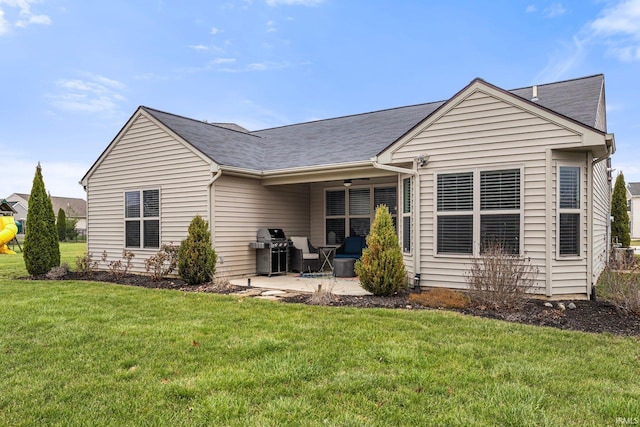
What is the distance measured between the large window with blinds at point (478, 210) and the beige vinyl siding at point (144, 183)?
5067 millimetres

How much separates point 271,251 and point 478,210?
4.95m

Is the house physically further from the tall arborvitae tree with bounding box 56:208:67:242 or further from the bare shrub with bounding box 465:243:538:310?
the tall arborvitae tree with bounding box 56:208:67:242

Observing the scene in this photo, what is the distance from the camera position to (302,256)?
10141 millimetres

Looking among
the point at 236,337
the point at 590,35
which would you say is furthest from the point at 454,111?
the point at 590,35

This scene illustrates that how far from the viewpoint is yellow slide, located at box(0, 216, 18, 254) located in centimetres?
1913

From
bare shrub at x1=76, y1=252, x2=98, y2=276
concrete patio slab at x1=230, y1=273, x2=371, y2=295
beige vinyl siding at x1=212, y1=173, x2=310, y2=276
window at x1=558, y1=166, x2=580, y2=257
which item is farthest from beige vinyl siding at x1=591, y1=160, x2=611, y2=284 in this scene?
bare shrub at x1=76, y1=252, x2=98, y2=276

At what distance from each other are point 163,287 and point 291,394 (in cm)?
604

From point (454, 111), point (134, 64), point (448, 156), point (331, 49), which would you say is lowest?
point (448, 156)

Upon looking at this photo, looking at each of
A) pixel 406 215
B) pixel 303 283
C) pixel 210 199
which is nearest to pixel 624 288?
pixel 406 215

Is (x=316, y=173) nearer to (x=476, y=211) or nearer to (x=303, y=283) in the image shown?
(x=303, y=283)

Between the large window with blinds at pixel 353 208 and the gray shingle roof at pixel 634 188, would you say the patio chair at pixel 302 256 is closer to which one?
the large window with blinds at pixel 353 208

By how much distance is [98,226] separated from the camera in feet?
36.1

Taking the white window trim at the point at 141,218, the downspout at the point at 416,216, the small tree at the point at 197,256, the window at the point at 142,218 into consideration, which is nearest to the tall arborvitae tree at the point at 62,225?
the white window trim at the point at 141,218

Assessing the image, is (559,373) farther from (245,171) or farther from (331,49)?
(331,49)
